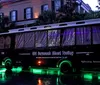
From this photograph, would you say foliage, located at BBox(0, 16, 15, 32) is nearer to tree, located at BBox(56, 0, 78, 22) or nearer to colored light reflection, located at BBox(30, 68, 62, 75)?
tree, located at BBox(56, 0, 78, 22)

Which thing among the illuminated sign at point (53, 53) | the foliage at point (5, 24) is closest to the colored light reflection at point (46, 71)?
the illuminated sign at point (53, 53)

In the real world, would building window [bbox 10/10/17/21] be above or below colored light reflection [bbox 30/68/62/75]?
above

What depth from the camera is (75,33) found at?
648 inches

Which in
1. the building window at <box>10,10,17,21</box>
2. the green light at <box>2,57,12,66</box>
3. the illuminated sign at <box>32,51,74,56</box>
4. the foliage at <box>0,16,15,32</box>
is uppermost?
the building window at <box>10,10,17,21</box>

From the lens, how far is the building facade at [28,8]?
113 ft

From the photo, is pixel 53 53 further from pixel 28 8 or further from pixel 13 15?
pixel 13 15

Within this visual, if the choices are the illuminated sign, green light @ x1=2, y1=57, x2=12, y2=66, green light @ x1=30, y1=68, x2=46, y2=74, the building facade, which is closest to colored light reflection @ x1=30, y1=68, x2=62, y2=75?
green light @ x1=30, y1=68, x2=46, y2=74

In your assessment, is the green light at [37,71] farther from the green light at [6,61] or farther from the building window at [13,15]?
the building window at [13,15]

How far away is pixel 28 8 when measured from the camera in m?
36.9

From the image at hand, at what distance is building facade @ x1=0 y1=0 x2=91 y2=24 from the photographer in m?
34.4

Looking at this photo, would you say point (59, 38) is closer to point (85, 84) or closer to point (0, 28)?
point (85, 84)

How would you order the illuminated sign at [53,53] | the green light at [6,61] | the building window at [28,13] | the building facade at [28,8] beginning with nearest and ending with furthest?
1. the illuminated sign at [53,53]
2. the green light at [6,61]
3. the building facade at [28,8]
4. the building window at [28,13]

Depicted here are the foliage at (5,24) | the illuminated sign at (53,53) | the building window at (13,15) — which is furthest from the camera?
the building window at (13,15)

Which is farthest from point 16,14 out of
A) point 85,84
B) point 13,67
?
point 85,84
